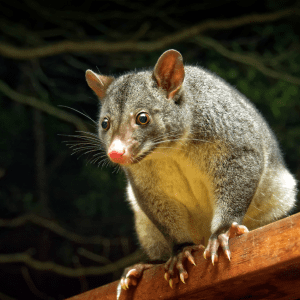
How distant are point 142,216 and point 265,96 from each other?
2644 mm

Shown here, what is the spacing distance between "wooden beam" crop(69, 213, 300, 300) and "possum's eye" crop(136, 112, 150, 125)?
2.34 feet

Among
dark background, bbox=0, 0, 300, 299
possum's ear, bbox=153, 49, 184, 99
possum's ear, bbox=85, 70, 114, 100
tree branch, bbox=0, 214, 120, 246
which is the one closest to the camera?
possum's ear, bbox=153, 49, 184, 99

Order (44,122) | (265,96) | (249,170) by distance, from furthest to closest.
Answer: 1. (44,122)
2. (265,96)
3. (249,170)

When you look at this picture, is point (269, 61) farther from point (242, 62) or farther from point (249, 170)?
point (249, 170)

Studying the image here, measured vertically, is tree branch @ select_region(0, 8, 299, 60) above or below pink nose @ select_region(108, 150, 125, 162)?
above

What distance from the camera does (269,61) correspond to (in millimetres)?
5117

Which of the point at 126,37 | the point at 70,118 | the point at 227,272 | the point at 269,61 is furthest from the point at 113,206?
the point at 227,272

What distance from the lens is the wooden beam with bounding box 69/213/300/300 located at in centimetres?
164

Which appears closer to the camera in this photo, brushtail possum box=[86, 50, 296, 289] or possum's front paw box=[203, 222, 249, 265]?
possum's front paw box=[203, 222, 249, 265]

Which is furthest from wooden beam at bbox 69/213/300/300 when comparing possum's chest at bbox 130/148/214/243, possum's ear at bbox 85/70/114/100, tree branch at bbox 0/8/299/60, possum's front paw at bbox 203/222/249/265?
tree branch at bbox 0/8/299/60

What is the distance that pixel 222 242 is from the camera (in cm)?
188

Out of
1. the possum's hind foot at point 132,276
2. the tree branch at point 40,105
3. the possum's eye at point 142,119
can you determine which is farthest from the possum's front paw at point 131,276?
the tree branch at point 40,105

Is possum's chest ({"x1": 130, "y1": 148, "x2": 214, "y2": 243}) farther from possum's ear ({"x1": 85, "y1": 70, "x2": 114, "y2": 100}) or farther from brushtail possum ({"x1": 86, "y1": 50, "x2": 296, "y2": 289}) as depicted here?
possum's ear ({"x1": 85, "y1": 70, "x2": 114, "y2": 100})

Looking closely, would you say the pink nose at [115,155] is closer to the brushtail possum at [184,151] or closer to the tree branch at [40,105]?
the brushtail possum at [184,151]
